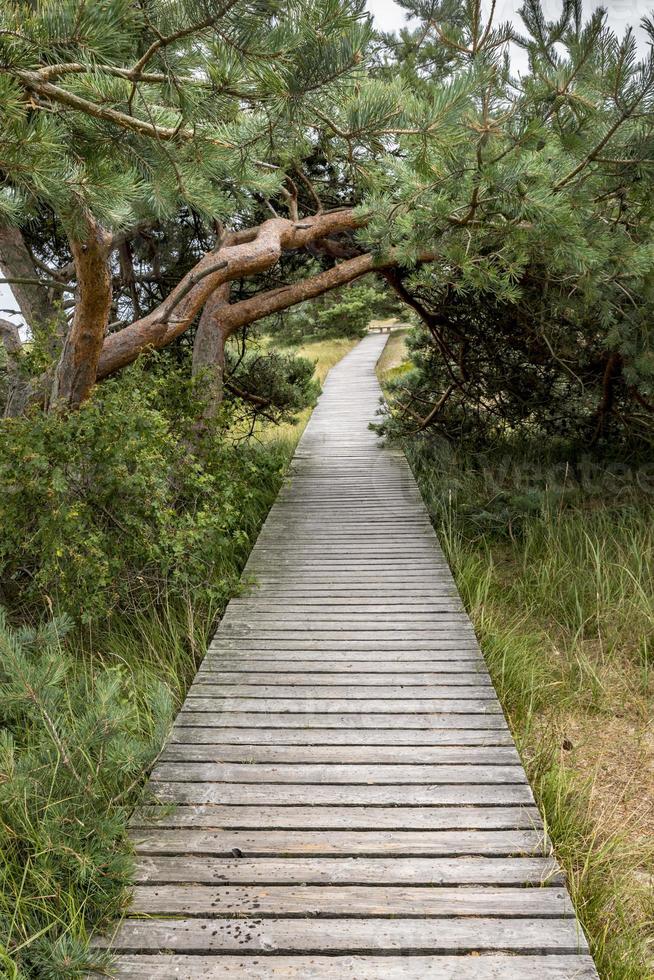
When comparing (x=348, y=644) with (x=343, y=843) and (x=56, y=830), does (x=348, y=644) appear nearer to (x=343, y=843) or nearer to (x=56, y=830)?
(x=343, y=843)

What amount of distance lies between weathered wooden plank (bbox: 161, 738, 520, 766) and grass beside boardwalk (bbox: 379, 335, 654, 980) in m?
0.25

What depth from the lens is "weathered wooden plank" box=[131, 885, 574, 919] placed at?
6.53 ft

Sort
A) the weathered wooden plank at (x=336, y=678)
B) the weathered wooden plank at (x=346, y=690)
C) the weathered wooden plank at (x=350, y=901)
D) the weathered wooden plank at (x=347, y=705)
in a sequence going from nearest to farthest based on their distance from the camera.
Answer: the weathered wooden plank at (x=350, y=901), the weathered wooden plank at (x=347, y=705), the weathered wooden plank at (x=346, y=690), the weathered wooden plank at (x=336, y=678)

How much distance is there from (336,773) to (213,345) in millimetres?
3776

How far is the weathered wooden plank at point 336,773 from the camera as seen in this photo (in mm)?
2584

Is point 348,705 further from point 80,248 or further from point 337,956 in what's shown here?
point 80,248

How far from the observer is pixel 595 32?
96.7 inches

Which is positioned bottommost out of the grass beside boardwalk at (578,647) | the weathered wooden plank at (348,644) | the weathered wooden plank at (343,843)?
the grass beside boardwalk at (578,647)

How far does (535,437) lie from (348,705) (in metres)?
5.30

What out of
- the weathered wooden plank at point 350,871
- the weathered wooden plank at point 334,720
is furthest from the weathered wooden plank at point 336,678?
the weathered wooden plank at point 350,871

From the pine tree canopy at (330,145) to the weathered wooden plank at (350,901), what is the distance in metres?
2.22

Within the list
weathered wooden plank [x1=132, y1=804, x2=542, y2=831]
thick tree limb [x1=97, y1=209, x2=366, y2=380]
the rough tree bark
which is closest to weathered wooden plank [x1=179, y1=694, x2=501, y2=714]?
weathered wooden plank [x1=132, y1=804, x2=542, y2=831]

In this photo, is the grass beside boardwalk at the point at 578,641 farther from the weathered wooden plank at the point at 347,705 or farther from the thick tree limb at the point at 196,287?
the thick tree limb at the point at 196,287

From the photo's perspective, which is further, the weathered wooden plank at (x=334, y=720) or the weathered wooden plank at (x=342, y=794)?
the weathered wooden plank at (x=334, y=720)
